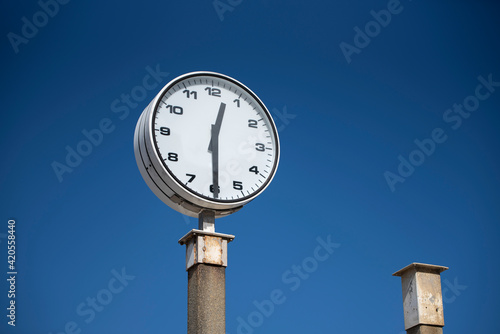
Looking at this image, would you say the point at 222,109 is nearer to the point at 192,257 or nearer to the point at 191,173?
the point at 191,173

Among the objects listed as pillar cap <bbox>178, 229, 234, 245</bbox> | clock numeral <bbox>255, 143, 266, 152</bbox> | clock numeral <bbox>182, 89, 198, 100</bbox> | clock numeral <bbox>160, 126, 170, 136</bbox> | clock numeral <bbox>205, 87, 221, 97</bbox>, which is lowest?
pillar cap <bbox>178, 229, 234, 245</bbox>

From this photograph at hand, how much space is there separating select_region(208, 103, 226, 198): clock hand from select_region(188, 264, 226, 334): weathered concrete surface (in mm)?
828

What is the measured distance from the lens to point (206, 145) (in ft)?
27.6

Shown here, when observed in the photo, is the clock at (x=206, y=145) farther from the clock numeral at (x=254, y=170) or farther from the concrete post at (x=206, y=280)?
the concrete post at (x=206, y=280)

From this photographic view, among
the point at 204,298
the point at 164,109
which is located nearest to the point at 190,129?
the point at 164,109

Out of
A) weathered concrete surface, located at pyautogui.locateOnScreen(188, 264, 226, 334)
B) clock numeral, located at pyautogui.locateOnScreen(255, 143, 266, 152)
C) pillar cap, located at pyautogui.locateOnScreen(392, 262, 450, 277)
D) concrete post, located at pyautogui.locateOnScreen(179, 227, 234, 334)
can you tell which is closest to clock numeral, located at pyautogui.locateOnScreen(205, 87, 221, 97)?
clock numeral, located at pyautogui.locateOnScreen(255, 143, 266, 152)

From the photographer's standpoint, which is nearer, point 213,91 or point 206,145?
point 206,145

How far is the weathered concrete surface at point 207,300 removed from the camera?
25.1ft

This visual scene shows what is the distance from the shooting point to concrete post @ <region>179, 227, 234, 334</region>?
25.2 ft

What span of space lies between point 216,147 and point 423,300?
2.77 m

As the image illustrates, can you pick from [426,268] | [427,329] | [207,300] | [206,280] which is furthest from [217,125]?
[427,329]

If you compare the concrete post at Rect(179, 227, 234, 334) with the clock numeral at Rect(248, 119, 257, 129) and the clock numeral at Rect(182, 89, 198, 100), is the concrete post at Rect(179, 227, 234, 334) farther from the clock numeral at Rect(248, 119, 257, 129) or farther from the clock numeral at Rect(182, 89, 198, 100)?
the clock numeral at Rect(182, 89, 198, 100)

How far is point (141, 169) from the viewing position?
8430 millimetres

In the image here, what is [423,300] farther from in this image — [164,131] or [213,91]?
[164,131]
